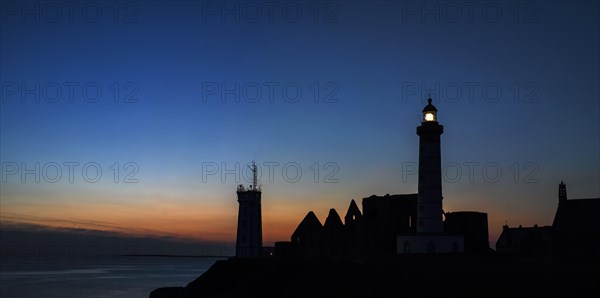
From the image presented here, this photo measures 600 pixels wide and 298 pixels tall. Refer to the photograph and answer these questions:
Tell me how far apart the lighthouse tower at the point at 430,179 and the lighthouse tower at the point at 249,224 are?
43.2 metres

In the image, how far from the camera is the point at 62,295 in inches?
4289

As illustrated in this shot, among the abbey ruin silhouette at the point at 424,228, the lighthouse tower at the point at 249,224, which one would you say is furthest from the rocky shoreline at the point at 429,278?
the lighthouse tower at the point at 249,224

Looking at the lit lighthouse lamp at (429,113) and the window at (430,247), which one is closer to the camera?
the window at (430,247)

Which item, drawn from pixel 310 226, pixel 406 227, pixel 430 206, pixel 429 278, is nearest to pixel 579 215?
pixel 406 227

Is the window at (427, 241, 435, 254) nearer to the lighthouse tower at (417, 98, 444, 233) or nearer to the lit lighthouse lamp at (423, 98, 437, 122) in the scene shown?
the lighthouse tower at (417, 98, 444, 233)

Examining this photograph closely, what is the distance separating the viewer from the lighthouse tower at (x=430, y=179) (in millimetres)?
49469

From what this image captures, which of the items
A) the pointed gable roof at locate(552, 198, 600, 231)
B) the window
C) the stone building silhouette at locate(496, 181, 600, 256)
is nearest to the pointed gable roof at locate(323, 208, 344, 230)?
the window

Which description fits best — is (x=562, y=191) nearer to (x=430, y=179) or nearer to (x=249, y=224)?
(x=430, y=179)

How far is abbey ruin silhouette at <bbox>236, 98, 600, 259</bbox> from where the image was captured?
49.6 meters

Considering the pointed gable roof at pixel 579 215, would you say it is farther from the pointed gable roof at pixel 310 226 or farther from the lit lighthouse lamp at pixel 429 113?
the pointed gable roof at pixel 310 226

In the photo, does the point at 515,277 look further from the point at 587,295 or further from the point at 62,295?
the point at 62,295

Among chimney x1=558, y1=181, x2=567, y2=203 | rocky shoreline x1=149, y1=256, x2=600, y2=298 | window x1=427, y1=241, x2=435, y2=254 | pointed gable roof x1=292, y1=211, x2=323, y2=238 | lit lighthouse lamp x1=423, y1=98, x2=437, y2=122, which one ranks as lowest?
rocky shoreline x1=149, y1=256, x2=600, y2=298

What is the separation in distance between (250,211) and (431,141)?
46875 mm

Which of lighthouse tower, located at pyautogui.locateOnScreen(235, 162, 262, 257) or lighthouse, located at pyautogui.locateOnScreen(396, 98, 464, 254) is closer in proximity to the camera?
lighthouse, located at pyautogui.locateOnScreen(396, 98, 464, 254)
